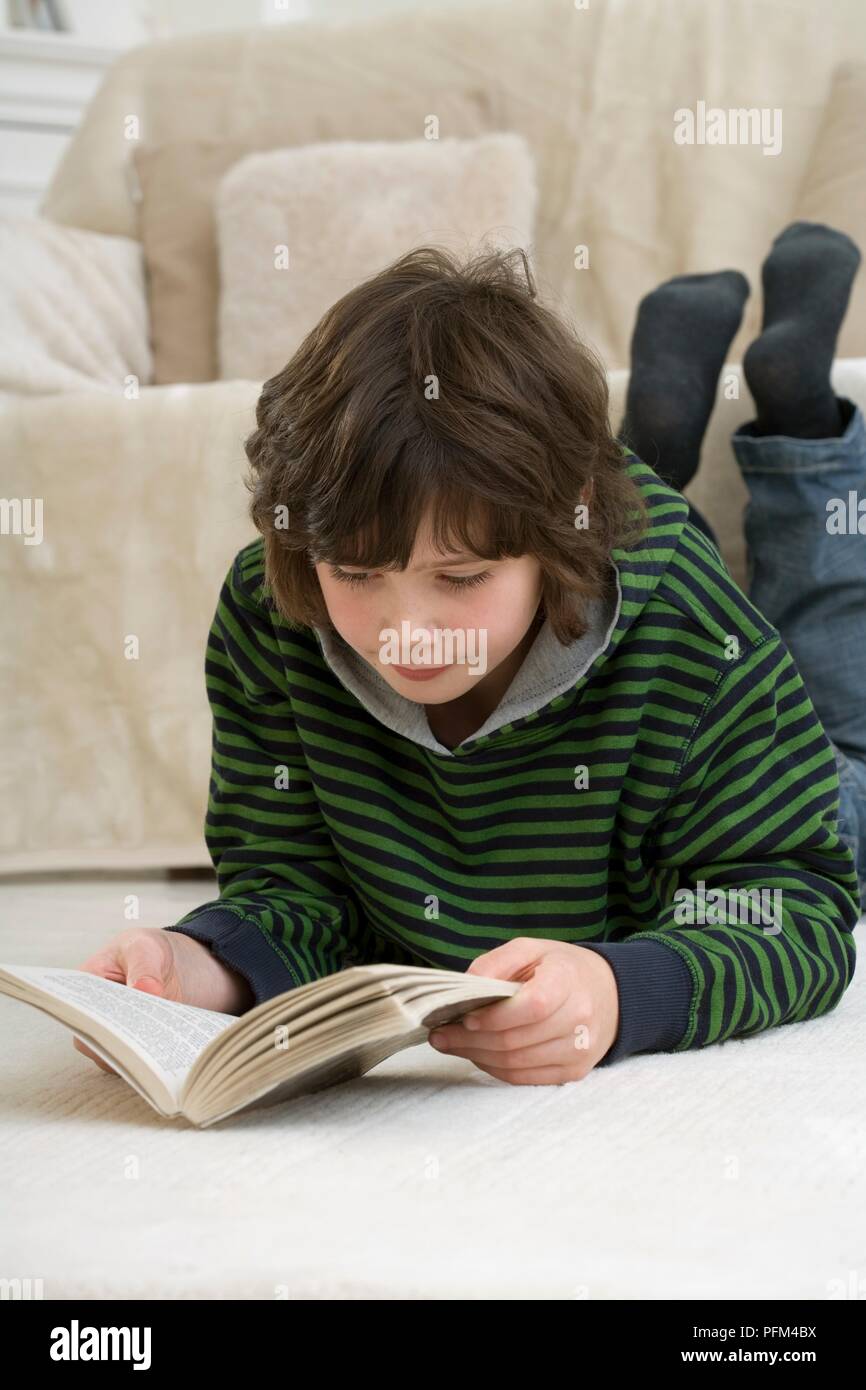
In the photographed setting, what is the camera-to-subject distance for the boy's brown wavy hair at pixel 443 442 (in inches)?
28.9

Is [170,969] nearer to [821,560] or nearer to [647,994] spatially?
[647,994]

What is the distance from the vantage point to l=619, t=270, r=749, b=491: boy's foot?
48.0 inches

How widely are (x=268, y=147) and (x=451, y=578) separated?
133 centimetres

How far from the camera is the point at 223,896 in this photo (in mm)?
958

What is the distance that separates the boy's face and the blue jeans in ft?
1.50

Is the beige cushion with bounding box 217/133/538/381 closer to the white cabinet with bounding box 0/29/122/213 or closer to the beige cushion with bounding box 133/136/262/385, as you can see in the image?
the beige cushion with bounding box 133/136/262/385

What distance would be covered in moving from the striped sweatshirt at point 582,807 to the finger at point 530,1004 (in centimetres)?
10

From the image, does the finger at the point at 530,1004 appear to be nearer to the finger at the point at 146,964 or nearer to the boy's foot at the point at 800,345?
the finger at the point at 146,964

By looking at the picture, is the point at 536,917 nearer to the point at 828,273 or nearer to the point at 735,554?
the point at 735,554

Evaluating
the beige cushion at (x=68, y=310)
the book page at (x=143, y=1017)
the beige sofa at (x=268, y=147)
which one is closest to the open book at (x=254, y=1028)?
the book page at (x=143, y=1017)

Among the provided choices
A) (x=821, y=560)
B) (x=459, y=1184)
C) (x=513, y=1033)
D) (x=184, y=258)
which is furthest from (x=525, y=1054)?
(x=184, y=258)

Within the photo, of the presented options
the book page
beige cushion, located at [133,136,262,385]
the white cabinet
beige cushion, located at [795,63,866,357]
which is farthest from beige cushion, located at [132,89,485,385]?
the book page
